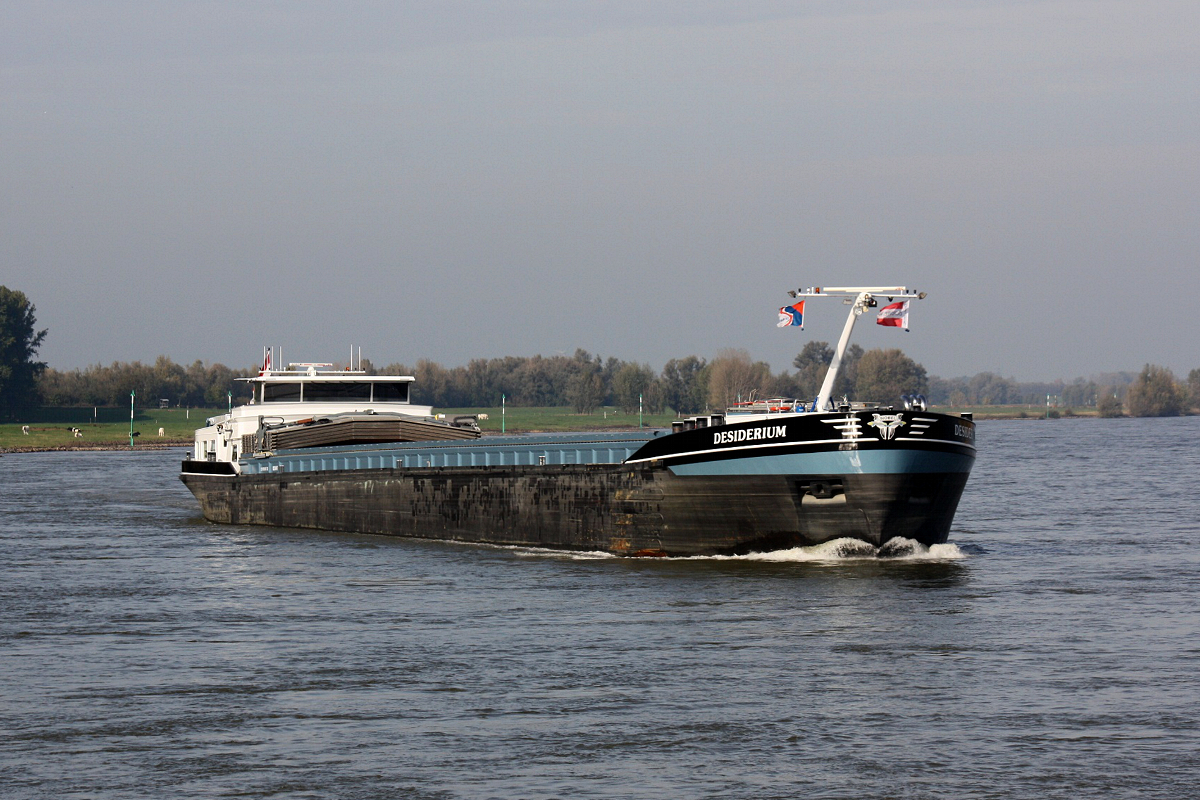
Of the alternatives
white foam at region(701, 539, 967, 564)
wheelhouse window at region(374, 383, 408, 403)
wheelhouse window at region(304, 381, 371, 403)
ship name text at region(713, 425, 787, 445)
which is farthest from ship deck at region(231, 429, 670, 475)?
wheelhouse window at region(374, 383, 408, 403)

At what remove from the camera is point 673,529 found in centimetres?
2930

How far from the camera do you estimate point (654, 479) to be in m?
29.3

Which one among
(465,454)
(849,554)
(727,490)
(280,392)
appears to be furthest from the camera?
(280,392)

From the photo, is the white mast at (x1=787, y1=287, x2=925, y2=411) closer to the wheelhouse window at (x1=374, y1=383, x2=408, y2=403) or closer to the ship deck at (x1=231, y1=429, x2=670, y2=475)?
the ship deck at (x1=231, y1=429, x2=670, y2=475)

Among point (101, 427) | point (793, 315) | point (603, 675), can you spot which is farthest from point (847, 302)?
point (101, 427)

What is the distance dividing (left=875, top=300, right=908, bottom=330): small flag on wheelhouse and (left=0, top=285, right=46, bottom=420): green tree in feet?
478

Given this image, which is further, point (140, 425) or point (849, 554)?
point (140, 425)

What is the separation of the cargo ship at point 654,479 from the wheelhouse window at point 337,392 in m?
3.11

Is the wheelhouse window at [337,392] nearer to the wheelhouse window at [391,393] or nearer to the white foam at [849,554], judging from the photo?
the wheelhouse window at [391,393]

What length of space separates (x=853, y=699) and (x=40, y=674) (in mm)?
11019

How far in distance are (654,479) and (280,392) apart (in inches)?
844

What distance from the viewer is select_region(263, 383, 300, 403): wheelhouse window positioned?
154 feet

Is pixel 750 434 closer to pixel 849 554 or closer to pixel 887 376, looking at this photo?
pixel 849 554

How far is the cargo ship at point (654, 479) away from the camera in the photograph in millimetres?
26859
